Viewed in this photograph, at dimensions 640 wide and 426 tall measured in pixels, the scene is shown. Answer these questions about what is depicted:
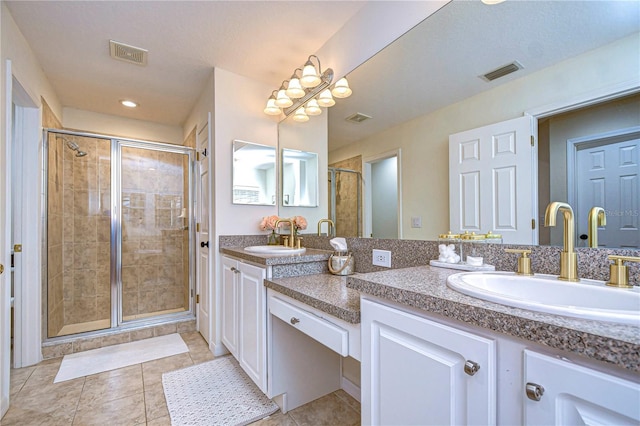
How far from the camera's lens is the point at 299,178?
241cm

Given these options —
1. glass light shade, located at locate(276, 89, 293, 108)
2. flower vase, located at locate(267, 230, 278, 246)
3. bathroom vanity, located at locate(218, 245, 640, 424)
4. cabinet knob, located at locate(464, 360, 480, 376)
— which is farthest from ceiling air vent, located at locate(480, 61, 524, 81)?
flower vase, located at locate(267, 230, 278, 246)

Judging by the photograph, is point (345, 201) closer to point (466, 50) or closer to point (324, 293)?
point (324, 293)

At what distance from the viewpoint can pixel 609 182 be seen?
0.82 meters

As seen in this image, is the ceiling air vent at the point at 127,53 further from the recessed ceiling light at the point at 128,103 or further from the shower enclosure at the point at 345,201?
the shower enclosure at the point at 345,201

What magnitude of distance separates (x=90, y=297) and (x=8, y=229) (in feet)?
6.02

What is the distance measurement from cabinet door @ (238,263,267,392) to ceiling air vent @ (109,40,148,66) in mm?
1811

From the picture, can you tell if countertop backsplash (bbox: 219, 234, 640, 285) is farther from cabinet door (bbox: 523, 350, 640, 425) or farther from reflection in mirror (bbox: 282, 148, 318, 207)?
reflection in mirror (bbox: 282, 148, 318, 207)

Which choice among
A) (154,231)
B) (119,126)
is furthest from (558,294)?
(119,126)

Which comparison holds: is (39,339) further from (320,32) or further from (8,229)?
(320,32)

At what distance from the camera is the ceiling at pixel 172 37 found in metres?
1.73

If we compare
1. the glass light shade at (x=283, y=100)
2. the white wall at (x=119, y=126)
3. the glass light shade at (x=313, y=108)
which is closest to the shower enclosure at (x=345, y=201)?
the glass light shade at (x=313, y=108)

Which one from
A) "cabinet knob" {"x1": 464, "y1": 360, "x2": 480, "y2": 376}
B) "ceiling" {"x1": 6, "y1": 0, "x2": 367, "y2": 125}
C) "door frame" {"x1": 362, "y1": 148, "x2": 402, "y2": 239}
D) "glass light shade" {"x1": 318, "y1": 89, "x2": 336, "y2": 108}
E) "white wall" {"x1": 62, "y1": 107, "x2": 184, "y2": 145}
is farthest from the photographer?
"white wall" {"x1": 62, "y1": 107, "x2": 184, "y2": 145}

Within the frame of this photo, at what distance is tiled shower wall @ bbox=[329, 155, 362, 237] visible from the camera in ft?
5.93

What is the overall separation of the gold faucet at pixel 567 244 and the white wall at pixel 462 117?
36 cm
